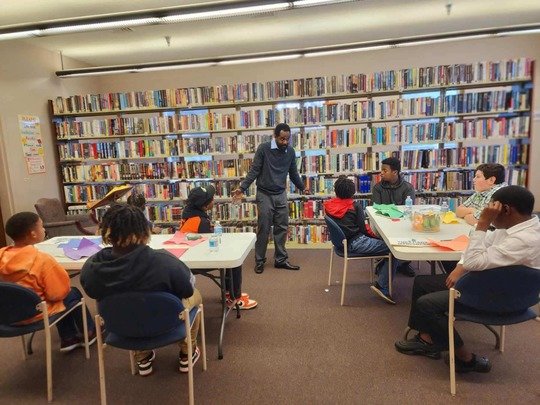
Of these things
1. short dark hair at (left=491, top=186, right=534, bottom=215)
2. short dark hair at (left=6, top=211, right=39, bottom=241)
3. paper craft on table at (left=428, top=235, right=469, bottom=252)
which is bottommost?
paper craft on table at (left=428, top=235, right=469, bottom=252)

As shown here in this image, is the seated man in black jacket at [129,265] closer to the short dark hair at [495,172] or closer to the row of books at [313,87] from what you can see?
the short dark hair at [495,172]

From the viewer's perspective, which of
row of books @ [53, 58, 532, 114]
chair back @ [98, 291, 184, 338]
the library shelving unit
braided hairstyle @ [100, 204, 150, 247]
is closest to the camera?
chair back @ [98, 291, 184, 338]

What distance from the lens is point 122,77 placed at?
6117mm

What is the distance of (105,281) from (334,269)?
2.90 m

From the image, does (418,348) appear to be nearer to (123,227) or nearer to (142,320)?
(142,320)

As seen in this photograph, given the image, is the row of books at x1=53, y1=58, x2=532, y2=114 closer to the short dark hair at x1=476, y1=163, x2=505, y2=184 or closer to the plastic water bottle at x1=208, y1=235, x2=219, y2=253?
the short dark hair at x1=476, y1=163, x2=505, y2=184

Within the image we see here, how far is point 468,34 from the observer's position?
13.3 ft

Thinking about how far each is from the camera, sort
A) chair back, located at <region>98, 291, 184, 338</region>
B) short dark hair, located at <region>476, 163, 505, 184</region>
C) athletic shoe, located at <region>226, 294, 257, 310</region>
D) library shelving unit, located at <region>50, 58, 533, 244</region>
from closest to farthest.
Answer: chair back, located at <region>98, 291, 184, 338</region>, short dark hair, located at <region>476, 163, 505, 184</region>, athletic shoe, located at <region>226, 294, 257, 310</region>, library shelving unit, located at <region>50, 58, 533, 244</region>

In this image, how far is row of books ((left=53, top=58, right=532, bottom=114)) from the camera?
4312mm

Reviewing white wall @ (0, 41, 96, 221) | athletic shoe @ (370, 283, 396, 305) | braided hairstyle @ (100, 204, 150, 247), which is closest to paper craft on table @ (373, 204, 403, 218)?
athletic shoe @ (370, 283, 396, 305)

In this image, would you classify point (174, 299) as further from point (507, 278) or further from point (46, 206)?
point (46, 206)

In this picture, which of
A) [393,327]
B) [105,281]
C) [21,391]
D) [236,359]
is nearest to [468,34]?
[393,327]

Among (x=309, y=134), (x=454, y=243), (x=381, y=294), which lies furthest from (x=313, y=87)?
(x=454, y=243)

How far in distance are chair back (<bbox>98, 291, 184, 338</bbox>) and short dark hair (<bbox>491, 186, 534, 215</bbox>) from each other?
1709 mm
